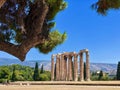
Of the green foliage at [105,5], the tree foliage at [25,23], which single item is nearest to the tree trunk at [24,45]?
the tree foliage at [25,23]

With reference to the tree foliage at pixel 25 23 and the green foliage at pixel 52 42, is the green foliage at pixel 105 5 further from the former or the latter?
the green foliage at pixel 52 42

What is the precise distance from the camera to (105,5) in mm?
7168

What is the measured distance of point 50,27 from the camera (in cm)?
895

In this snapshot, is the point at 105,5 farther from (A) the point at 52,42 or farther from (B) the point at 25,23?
(A) the point at 52,42

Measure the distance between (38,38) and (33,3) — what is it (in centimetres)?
103

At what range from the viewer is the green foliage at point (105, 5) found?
6.91 meters

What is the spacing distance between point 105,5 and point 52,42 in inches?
104

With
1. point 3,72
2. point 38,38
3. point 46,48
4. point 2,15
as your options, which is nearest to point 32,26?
point 38,38

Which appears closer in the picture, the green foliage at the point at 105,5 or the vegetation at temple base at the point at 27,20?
the green foliage at the point at 105,5

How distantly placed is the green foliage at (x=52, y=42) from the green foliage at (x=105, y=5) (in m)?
2.20

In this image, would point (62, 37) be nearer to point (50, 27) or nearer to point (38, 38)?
point (50, 27)

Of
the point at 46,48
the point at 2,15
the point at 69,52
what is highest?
the point at 69,52

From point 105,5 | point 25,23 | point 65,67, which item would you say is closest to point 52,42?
point 25,23

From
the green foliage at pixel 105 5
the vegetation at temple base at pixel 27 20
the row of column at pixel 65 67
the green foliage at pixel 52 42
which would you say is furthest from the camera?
the row of column at pixel 65 67
